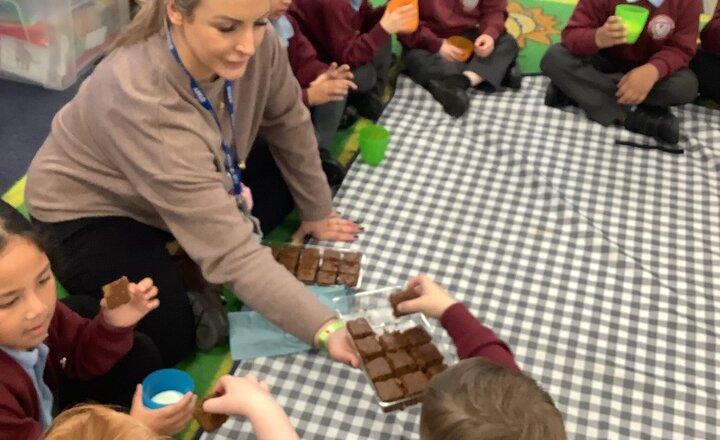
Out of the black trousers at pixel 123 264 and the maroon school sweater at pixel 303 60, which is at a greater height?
the maroon school sweater at pixel 303 60

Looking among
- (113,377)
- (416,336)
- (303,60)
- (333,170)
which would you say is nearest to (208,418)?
(113,377)

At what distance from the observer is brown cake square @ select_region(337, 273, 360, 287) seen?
1.67m

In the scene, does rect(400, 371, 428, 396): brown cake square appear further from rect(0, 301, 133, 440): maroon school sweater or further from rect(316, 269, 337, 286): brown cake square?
rect(0, 301, 133, 440): maroon school sweater

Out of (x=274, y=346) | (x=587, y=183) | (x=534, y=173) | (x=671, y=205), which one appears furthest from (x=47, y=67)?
(x=671, y=205)

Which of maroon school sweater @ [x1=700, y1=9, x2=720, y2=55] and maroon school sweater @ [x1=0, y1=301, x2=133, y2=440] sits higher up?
maroon school sweater @ [x1=700, y1=9, x2=720, y2=55]

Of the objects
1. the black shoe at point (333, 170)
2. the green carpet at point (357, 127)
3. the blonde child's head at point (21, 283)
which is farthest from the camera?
the black shoe at point (333, 170)

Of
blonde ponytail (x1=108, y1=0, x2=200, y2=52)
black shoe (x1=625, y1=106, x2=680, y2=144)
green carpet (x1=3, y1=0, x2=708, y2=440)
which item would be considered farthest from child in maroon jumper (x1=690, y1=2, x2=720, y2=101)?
blonde ponytail (x1=108, y1=0, x2=200, y2=52)

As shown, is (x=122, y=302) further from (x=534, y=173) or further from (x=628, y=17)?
(x=628, y=17)

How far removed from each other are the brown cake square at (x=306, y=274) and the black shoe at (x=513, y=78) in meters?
Answer: 1.15

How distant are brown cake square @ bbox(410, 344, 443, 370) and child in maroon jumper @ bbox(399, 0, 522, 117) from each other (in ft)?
3.58

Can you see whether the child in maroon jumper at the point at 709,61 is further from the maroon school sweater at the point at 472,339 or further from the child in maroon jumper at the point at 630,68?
the maroon school sweater at the point at 472,339

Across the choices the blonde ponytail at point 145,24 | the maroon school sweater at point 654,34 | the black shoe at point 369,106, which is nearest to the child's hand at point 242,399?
the blonde ponytail at point 145,24

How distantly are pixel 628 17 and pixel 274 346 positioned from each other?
141cm

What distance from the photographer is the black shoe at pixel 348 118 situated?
2.25 meters
